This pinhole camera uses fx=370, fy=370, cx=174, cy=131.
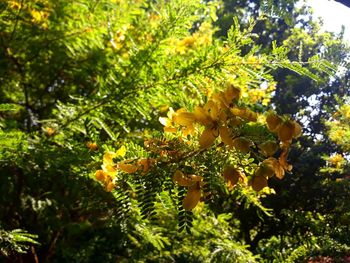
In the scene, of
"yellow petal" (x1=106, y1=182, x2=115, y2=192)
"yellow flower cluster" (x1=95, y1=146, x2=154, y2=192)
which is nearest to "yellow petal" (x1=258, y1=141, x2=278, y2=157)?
"yellow flower cluster" (x1=95, y1=146, x2=154, y2=192)

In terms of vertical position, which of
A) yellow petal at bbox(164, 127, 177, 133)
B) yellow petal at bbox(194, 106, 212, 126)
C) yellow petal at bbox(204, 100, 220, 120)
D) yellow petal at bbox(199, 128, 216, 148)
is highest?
yellow petal at bbox(164, 127, 177, 133)

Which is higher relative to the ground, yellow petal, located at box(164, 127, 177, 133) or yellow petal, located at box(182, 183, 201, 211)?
yellow petal, located at box(164, 127, 177, 133)

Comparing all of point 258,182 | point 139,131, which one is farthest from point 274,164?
point 139,131

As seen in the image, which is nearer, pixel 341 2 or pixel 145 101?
pixel 341 2

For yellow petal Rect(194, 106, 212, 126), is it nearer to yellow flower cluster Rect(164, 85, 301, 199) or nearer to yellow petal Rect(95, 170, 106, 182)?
yellow flower cluster Rect(164, 85, 301, 199)

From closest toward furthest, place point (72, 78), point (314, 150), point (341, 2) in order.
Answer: point (341, 2) < point (72, 78) < point (314, 150)

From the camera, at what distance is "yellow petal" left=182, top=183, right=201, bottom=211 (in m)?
0.74

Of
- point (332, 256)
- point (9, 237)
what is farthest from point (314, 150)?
point (9, 237)

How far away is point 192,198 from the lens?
0.75 metres

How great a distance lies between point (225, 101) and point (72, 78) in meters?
3.00

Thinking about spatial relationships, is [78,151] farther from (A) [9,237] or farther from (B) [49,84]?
(B) [49,84]

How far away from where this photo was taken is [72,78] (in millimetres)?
3496

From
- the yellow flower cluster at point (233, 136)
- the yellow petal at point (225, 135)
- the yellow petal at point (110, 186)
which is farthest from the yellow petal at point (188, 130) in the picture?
the yellow petal at point (110, 186)

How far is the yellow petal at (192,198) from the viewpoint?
0.74 metres
